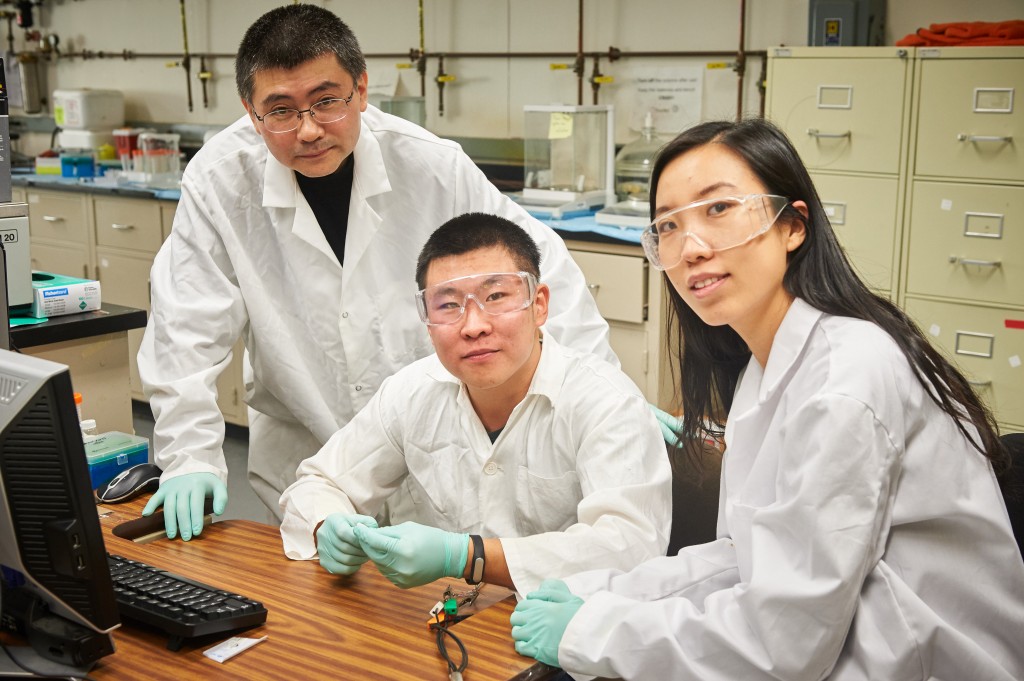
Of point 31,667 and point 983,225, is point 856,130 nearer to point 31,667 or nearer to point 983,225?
point 983,225

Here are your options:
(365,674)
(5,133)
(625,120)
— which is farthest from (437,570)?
(625,120)

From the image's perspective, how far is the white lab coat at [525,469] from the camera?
1.42 metres

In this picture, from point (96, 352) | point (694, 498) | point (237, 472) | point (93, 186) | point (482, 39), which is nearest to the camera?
point (694, 498)

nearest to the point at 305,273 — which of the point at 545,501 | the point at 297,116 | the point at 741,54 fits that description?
the point at 297,116

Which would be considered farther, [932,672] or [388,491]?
[388,491]

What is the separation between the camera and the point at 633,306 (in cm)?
329

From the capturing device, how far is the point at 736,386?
144 centimetres

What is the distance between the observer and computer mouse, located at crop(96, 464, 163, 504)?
1.67m

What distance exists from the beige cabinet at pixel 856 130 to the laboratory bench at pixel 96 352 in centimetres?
201

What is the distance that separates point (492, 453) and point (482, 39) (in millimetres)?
2970

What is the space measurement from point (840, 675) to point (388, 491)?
2.77 ft

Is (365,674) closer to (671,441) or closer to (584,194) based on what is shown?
(671,441)

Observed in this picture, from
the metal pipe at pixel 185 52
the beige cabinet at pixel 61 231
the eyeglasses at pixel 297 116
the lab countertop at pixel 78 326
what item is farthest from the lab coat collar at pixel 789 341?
the metal pipe at pixel 185 52

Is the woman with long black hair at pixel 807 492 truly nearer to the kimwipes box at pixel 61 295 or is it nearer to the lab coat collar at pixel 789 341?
the lab coat collar at pixel 789 341
